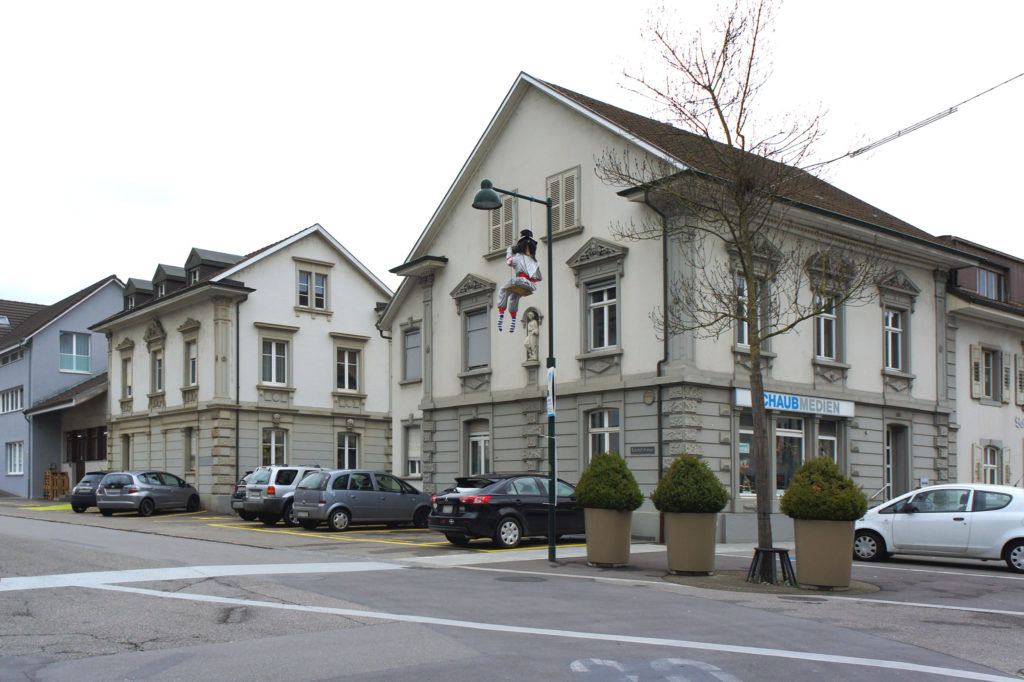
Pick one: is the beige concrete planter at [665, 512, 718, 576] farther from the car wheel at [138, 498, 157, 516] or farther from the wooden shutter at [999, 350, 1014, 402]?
the car wheel at [138, 498, 157, 516]

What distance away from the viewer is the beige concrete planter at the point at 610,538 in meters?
16.4

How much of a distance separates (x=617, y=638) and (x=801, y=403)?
632 inches

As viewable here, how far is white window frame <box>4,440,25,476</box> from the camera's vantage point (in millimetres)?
51719

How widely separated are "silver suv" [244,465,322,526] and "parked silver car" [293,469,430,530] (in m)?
1.72

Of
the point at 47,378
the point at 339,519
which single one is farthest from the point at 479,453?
the point at 47,378

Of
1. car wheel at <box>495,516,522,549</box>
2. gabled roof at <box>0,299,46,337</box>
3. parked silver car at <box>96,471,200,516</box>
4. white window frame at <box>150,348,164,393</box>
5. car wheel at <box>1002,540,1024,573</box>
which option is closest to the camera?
car wheel at <box>1002,540,1024,573</box>

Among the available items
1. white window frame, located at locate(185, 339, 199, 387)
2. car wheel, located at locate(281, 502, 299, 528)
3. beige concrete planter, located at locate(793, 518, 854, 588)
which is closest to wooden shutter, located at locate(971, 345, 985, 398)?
beige concrete planter, located at locate(793, 518, 854, 588)

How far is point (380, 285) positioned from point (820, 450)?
23.0 meters

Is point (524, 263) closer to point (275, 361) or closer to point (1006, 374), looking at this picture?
point (1006, 374)

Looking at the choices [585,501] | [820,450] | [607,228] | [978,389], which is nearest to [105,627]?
[585,501]

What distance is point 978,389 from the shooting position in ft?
98.5

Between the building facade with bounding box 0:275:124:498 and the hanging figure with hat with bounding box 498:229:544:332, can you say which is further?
the building facade with bounding box 0:275:124:498

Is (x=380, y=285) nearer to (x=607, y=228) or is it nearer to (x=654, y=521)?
(x=607, y=228)

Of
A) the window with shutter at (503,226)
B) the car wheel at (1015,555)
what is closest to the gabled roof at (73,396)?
the window with shutter at (503,226)
